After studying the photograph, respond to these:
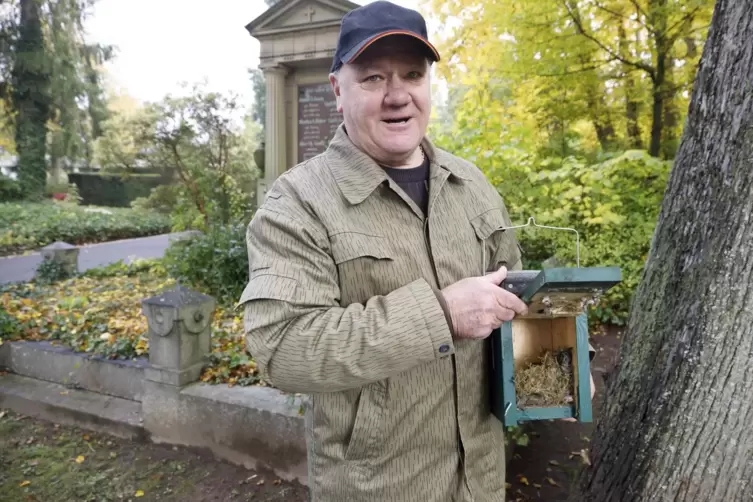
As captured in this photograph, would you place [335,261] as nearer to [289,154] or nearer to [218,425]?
[218,425]

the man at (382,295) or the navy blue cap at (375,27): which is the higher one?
the navy blue cap at (375,27)

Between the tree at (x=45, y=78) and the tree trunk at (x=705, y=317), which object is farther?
the tree at (x=45, y=78)

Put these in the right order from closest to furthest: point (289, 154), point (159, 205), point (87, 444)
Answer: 1. point (87, 444)
2. point (289, 154)
3. point (159, 205)

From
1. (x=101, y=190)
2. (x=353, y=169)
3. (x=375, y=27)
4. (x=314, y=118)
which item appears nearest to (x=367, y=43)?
(x=375, y=27)

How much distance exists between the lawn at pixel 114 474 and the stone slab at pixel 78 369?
0.43 meters

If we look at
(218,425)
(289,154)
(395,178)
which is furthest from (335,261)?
(289,154)

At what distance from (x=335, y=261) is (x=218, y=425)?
2.70 m

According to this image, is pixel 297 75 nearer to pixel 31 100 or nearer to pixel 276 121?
pixel 276 121

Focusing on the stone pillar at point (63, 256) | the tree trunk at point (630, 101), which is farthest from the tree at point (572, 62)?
the stone pillar at point (63, 256)

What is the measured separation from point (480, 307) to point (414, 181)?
22.5 inches

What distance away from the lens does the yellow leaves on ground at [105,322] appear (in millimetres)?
4000

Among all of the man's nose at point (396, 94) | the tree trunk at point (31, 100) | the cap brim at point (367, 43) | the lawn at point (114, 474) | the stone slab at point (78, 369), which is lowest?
the lawn at point (114, 474)

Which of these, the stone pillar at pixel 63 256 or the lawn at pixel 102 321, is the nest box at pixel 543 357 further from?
the stone pillar at pixel 63 256

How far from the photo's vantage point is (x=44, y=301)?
21.7 ft
